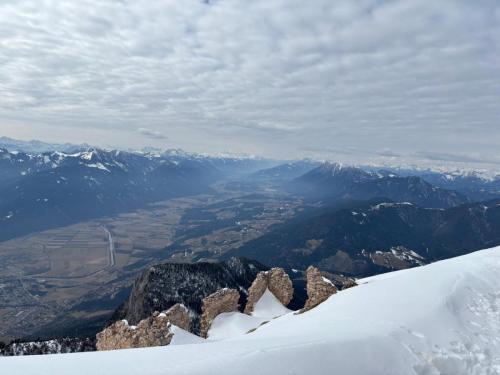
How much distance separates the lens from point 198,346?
21.1m

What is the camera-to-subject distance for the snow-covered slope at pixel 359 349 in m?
17.3

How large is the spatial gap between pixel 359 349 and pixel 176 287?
109122 mm

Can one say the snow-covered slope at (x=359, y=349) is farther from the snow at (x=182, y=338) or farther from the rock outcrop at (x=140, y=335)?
the rock outcrop at (x=140, y=335)

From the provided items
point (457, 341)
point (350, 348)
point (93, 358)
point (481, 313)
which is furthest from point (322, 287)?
point (93, 358)

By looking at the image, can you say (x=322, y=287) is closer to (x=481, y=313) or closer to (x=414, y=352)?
(x=481, y=313)

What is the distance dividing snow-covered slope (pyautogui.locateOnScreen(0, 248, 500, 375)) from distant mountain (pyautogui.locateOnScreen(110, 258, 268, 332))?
81.1m

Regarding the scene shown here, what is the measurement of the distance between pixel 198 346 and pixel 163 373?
520 cm

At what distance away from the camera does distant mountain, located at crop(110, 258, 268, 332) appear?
112881 millimetres

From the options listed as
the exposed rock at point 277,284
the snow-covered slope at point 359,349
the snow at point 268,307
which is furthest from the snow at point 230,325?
the snow-covered slope at point 359,349

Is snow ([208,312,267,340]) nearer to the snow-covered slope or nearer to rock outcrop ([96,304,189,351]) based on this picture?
rock outcrop ([96,304,189,351])

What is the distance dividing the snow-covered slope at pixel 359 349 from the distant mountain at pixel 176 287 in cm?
8109

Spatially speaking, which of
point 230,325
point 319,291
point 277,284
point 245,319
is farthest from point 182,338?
point 277,284

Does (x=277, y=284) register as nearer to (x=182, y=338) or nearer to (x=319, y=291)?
(x=319, y=291)

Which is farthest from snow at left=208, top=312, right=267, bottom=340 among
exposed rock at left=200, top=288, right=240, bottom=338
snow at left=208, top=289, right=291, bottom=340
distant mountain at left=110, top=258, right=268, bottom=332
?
distant mountain at left=110, top=258, right=268, bottom=332
